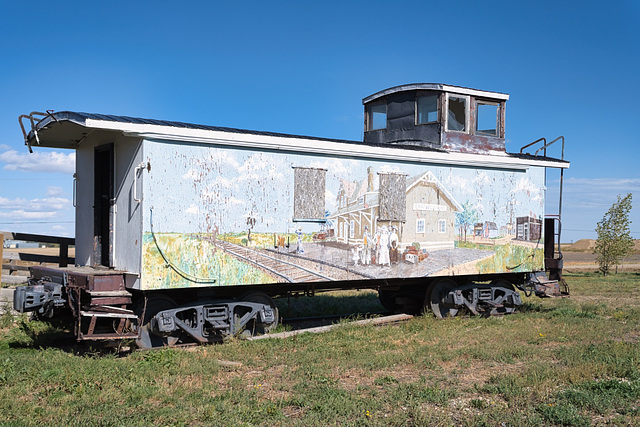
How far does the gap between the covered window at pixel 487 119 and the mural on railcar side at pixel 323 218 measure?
3.63 ft

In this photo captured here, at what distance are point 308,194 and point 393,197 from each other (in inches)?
72.6

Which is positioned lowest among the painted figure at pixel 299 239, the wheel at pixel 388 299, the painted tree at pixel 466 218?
the wheel at pixel 388 299

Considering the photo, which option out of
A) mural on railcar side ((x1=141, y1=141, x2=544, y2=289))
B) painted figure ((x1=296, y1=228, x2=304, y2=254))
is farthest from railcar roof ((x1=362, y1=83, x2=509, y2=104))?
painted figure ((x1=296, y1=228, x2=304, y2=254))

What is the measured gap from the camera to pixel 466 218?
37.9 ft

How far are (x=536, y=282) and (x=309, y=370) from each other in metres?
7.16

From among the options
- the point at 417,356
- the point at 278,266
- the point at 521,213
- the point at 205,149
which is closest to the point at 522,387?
the point at 417,356

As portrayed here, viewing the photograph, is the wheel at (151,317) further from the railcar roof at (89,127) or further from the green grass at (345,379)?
Answer: the railcar roof at (89,127)

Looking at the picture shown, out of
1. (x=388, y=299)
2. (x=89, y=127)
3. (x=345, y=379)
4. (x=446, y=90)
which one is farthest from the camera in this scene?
(x=388, y=299)

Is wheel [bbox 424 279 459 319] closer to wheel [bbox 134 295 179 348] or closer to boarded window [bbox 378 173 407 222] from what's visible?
boarded window [bbox 378 173 407 222]

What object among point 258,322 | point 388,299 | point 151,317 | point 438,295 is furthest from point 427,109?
point 151,317

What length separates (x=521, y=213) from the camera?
12305mm

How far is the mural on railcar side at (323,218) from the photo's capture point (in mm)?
8500

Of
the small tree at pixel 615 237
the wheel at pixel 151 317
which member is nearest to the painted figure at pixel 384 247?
the wheel at pixel 151 317

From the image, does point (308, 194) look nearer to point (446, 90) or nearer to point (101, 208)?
point (101, 208)
